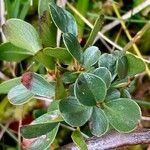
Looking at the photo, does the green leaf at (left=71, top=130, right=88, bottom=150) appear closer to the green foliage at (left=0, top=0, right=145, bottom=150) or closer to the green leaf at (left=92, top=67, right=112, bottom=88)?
the green foliage at (left=0, top=0, right=145, bottom=150)

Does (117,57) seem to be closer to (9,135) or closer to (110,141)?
(110,141)

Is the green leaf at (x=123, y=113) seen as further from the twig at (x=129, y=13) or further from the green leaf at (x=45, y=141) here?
the twig at (x=129, y=13)

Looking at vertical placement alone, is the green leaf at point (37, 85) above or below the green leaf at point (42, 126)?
above

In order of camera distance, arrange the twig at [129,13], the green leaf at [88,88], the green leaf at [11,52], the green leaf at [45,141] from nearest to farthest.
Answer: the green leaf at [88,88], the green leaf at [45,141], the green leaf at [11,52], the twig at [129,13]

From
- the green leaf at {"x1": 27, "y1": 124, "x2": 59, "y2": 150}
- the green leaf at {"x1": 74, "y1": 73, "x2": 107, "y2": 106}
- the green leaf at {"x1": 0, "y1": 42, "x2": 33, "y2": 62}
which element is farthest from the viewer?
the green leaf at {"x1": 0, "y1": 42, "x2": 33, "y2": 62}

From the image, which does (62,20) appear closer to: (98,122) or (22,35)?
(22,35)

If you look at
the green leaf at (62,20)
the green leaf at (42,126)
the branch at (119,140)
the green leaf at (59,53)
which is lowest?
the branch at (119,140)

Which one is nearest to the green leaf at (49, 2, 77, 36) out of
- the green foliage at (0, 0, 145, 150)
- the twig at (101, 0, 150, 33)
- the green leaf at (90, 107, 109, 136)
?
the green foliage at (0, 0, 145, 150)

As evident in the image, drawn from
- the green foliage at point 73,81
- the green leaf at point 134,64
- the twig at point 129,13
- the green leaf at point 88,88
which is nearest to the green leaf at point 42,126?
the green foliage at point 73,81
